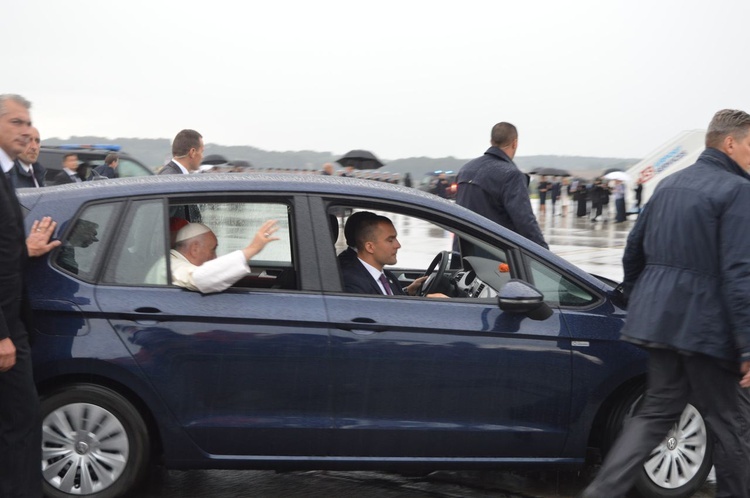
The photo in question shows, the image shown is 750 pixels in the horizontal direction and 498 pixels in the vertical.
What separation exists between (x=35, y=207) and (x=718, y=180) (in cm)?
301

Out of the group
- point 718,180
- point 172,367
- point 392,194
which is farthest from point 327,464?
point 718,180

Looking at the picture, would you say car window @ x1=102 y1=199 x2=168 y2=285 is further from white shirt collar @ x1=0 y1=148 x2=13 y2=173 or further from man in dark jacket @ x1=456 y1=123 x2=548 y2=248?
man in dark jacket @ x1=456 y1=123 x2=548 y2=248

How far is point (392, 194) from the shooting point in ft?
14.7

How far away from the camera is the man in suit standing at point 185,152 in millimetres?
7672

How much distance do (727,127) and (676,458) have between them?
62.7 inches

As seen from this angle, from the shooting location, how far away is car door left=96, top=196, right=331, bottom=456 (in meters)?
4.13

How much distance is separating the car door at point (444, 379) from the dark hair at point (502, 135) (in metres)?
3.19

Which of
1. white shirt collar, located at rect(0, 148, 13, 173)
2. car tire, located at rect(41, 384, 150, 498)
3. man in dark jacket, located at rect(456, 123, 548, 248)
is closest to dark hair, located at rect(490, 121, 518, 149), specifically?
man in dark jacket, located at rect(456, 123, 548, 248)

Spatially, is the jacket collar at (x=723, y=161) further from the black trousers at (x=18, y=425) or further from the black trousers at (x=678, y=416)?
the black trousers at (x=18, y=425)

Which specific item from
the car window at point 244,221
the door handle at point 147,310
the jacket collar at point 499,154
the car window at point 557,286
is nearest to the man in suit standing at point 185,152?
the car window at point 244,221

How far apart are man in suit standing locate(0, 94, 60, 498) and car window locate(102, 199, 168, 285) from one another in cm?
52

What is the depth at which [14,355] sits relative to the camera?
3600 millimetres

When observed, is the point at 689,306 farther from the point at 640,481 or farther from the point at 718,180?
the point at 640,481

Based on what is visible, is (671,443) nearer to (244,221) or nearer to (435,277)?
(435,277)
